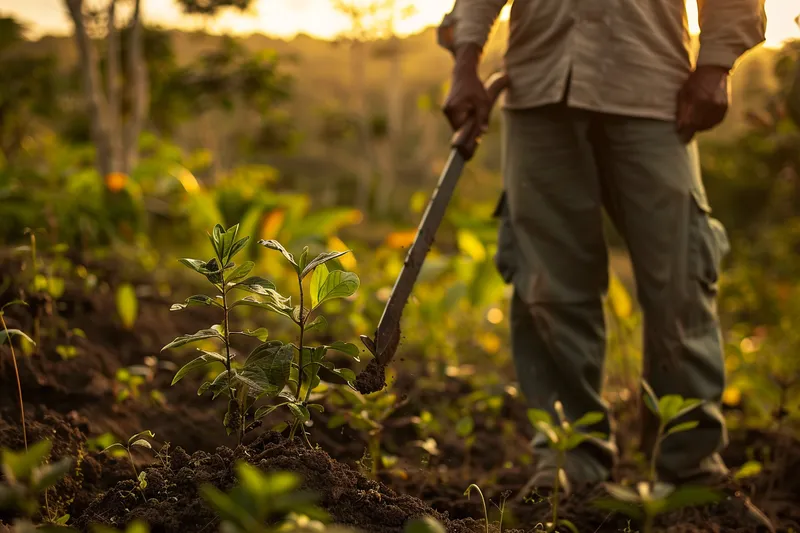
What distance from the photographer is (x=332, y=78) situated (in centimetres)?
2069


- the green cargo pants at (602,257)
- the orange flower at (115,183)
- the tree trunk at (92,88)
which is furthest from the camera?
the tree trunk at (92,88)

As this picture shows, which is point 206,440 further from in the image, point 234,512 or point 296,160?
point 296,160

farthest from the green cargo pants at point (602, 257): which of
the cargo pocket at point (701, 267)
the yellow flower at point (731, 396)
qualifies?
the yellow flower at point (731, 396)

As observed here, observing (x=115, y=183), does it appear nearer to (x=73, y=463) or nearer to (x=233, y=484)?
(x=73, y=463)

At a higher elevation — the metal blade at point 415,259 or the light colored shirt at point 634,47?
the light colored shirt at point 634,47

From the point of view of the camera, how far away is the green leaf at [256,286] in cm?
154

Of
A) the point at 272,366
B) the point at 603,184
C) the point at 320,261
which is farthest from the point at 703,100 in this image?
the point at 272,366

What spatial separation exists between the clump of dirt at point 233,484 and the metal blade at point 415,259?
15.1 inches

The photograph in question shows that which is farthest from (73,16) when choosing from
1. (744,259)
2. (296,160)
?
(296,160)

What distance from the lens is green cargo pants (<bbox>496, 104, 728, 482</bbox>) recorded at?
2.42m

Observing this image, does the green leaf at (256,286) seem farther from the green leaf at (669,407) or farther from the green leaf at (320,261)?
the green leaf at (669,407)

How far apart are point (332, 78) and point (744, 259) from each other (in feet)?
46.7

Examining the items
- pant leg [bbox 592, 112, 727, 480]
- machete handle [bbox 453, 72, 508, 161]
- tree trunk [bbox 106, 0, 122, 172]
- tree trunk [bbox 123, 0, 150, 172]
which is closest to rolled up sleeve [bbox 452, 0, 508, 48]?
machete handle [bbox 453, 72, 508, 161]

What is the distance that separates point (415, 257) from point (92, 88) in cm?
418
